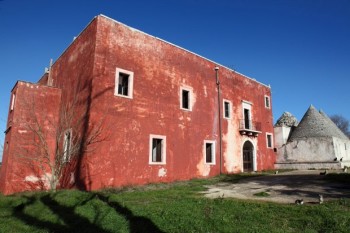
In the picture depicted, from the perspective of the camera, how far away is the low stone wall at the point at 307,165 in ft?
71.8

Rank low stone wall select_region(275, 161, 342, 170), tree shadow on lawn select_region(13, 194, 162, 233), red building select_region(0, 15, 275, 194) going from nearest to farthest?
tree shadow on lawn select_region(13, 194, 162, 233), red building select_region(0, 15, 275, 194), low stone wall select_region(275, 161, 342, 170)

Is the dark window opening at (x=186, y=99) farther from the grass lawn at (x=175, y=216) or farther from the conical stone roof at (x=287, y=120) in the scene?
the conical stone roof at (x=287, y=120)

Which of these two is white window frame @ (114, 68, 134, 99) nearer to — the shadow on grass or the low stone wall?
the shadow on grass

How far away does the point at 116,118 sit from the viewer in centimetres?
1349

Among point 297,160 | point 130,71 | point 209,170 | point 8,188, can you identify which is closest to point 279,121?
point 297,160

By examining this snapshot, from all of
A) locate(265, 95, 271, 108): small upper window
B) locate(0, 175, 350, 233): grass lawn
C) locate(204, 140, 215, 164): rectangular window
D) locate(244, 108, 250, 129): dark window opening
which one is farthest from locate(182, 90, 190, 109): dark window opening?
locate(265, 95, 271, 108): small upper window

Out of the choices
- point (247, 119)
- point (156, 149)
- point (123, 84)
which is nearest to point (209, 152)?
point (156, 149)

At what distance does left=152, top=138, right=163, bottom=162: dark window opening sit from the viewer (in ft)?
49.4

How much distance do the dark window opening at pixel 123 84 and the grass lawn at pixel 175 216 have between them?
21.4 ft

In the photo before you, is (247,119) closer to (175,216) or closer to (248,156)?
(248,156)

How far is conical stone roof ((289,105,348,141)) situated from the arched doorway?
18.0ft

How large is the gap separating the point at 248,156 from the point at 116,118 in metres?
12.6

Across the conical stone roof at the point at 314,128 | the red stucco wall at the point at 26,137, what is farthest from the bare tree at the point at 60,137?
the conical stone roof at the point at 314,128

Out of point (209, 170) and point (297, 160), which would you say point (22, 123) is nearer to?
point (209, 170)
